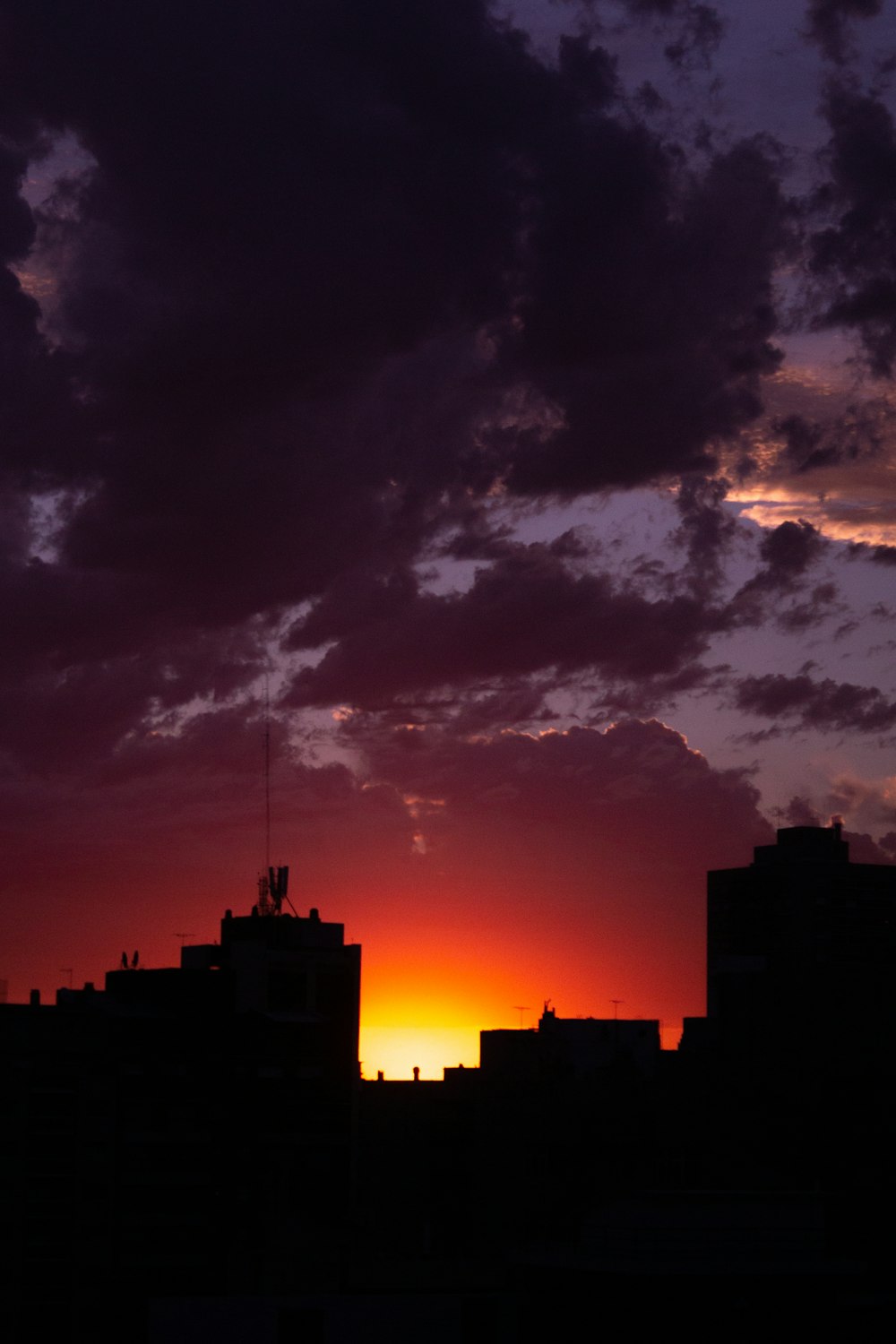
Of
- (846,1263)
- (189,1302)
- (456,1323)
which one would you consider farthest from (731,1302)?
(189,1302)

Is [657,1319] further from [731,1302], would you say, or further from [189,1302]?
[189,1302]

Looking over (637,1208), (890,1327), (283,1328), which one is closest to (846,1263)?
(890,1327)

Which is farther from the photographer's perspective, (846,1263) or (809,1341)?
(846,1263)

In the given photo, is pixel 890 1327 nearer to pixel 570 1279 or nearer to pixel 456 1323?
pixel 570 1279

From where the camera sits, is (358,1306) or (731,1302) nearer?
(731,1302)

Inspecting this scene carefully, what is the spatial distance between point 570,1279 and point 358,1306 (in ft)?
61.7

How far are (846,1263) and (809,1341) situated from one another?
11507mm

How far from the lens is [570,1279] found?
155750mm

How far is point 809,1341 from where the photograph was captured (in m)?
153

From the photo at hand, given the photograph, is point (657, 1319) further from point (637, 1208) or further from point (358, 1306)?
point (358, 1306)

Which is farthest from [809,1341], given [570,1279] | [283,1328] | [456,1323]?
[283,1328]

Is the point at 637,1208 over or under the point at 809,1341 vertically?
over

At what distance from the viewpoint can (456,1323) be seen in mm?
166625

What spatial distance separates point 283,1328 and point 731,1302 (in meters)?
36.4
